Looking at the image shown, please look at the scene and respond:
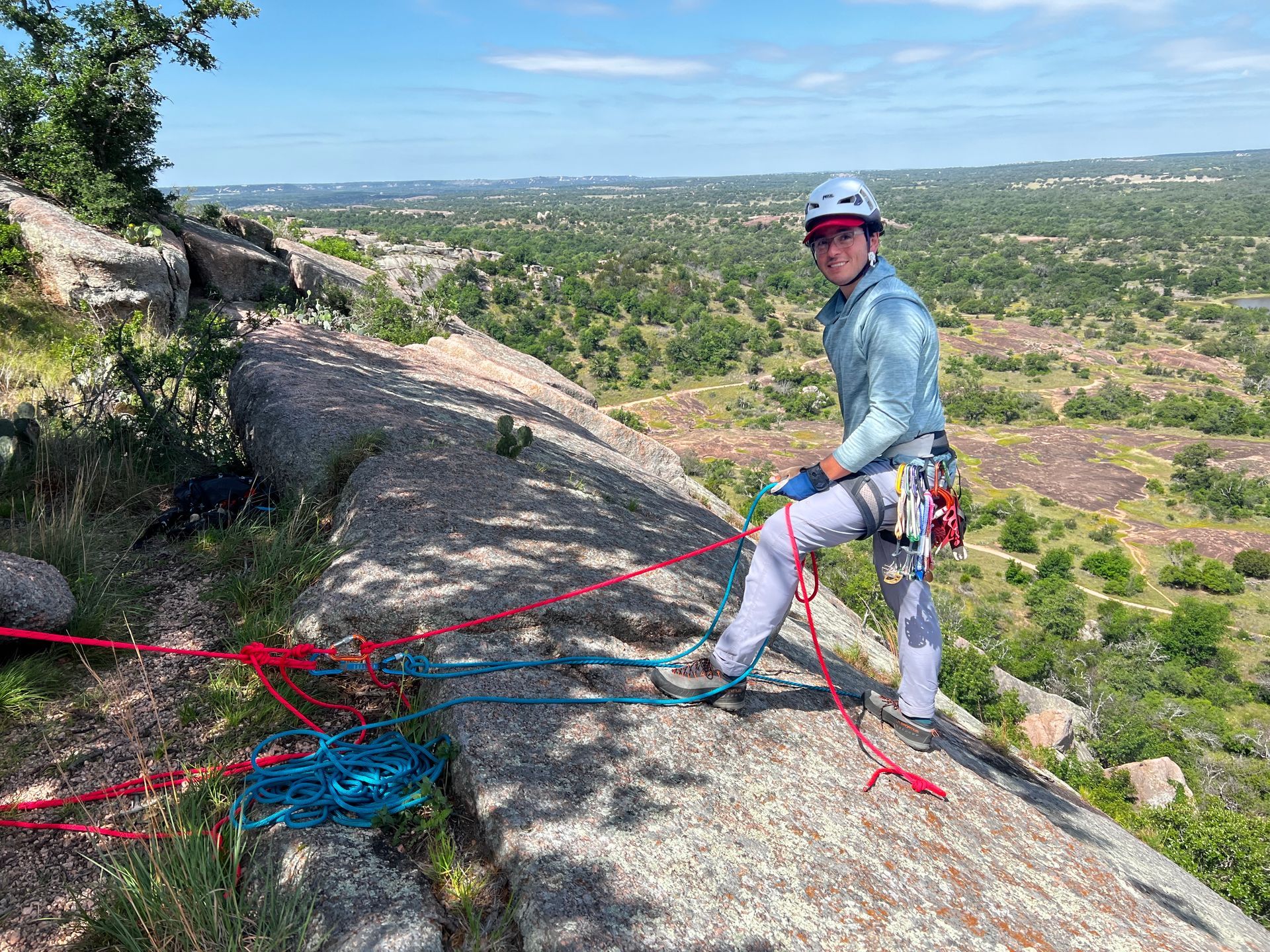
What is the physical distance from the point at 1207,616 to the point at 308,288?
1749 inches

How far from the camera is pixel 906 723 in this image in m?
3.48

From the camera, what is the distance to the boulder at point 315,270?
50.9 ft

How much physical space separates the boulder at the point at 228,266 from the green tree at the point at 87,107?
1122 mm

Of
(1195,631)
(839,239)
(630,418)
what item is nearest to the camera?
(839,239)

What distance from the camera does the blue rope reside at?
2.46 m

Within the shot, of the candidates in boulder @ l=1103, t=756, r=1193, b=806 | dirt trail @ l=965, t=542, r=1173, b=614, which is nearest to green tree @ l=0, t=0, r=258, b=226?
boulder @ l=1103, t=756, r=1193, b=806

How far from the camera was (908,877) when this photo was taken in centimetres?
261

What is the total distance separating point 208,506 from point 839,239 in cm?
422

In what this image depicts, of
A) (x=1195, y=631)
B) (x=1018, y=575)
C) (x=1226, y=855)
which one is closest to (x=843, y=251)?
(x=1226, y=855)

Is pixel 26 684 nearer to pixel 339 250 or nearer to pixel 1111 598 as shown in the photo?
pixel 339 250

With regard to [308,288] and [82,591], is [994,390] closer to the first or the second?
[308,288]

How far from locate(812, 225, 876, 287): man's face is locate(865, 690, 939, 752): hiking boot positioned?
213 cm

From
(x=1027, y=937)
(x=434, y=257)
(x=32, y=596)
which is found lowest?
(x=1027, y=937)

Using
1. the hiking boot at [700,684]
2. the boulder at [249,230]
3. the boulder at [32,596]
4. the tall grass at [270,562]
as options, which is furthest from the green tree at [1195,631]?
the boulder at [32,596]
